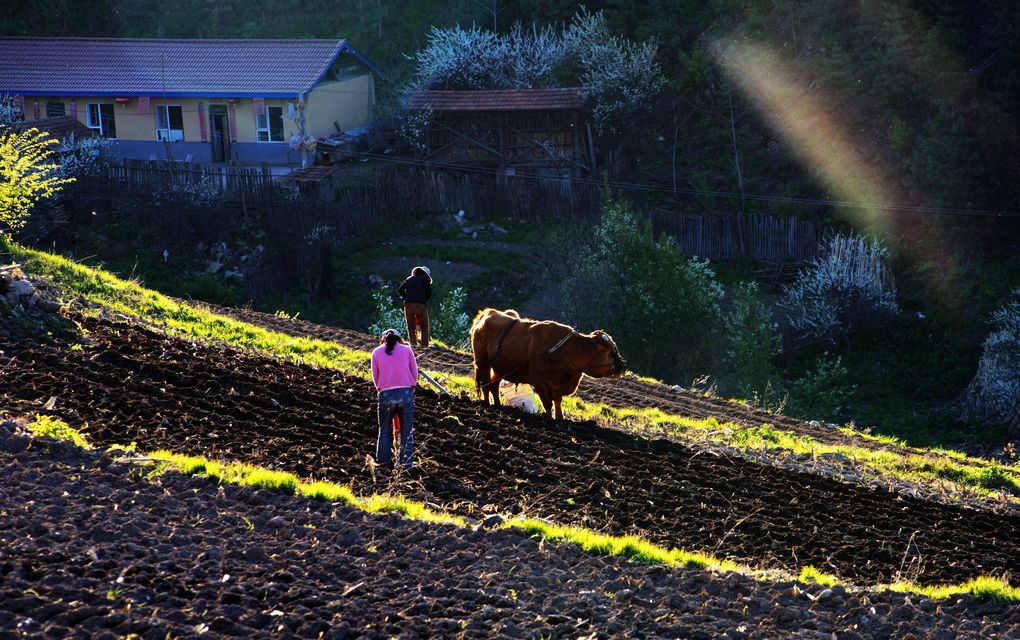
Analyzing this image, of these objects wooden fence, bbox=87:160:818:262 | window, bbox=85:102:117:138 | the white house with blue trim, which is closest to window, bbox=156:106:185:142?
the white house with blue trim

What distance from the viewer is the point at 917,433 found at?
28562 mm

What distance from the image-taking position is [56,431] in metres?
12.6

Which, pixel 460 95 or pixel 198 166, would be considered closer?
pixel 198 166

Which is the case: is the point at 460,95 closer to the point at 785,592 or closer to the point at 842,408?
the point at 842,408

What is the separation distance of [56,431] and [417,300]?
9472 mm

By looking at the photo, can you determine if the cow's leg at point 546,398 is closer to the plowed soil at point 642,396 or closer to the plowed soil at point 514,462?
the plowed soil at point 514,462

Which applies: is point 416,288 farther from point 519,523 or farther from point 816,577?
point 816,577

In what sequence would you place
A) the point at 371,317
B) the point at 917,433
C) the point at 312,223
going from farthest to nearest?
the point at 312,223 → the point at 371,317 → the point at 917,433

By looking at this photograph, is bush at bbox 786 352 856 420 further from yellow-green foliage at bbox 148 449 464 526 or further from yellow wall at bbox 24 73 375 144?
yellow wall at bbox 24 73 375 144

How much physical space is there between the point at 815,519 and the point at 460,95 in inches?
1377

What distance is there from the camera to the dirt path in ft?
28.9

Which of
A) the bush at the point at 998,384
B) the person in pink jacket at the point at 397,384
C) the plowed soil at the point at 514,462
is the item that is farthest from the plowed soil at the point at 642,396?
the bush at the point at 998,384

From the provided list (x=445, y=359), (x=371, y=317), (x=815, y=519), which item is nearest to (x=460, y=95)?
(x=371, y=317)

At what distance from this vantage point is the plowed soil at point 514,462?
40.8ft
